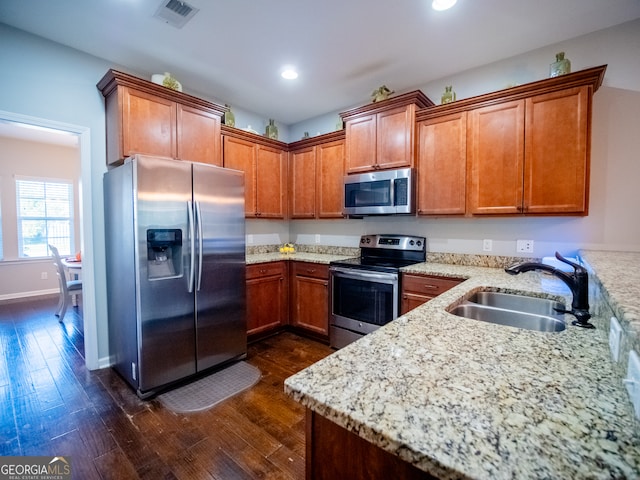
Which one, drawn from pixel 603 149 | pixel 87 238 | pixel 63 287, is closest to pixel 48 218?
pixel 63 287

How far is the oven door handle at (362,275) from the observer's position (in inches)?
104

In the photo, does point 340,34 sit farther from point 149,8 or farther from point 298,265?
point 298,265

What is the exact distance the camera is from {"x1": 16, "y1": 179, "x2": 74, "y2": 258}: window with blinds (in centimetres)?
511

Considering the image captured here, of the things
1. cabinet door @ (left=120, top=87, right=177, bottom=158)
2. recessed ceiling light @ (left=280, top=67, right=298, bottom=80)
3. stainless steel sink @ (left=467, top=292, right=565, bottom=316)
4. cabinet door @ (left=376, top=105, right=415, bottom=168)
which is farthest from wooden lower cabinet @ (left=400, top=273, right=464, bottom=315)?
cabinet door @ (left=120, top=87, right=177, bottom=158)

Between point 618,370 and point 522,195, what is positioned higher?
point 522,195

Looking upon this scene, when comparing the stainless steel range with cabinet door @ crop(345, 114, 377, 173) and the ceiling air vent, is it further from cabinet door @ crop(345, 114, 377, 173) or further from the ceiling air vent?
the ceiling air vent

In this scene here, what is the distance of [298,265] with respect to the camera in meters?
3.43

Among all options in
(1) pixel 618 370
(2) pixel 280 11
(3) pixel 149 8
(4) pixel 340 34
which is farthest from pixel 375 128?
(1) pixel 618 370

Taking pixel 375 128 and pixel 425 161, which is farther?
pixel 375 128

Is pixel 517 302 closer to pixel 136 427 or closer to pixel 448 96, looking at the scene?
pixel 448 96

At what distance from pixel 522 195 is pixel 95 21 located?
3.46m

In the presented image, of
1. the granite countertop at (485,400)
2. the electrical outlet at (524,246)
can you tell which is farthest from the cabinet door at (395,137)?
the granite countertop at (485,400)

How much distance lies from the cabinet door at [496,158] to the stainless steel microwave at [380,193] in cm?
52

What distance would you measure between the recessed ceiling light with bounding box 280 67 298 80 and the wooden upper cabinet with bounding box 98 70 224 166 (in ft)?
2.54
